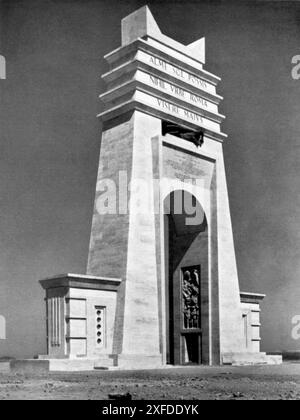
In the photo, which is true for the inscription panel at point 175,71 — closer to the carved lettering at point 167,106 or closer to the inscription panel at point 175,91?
the inscription panel at point 175,91

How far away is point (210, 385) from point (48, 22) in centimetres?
1290

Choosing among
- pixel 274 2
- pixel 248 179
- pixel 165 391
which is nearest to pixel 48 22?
pixel 274 2

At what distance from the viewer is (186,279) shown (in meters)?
32.5

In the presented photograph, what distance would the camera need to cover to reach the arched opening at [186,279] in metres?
31.3

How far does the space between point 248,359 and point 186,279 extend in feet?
16.8

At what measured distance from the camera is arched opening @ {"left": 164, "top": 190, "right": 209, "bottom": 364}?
31312mm

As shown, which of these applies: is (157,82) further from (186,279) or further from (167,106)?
(186,279)

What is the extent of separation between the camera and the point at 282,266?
29.4m

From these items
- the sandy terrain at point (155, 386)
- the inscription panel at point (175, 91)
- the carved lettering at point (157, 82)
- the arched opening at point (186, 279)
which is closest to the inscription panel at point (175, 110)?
the inscription panel at point (175, 91)

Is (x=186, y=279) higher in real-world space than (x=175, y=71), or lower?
lower

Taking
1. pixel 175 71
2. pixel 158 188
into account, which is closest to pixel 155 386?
pixel 158 188

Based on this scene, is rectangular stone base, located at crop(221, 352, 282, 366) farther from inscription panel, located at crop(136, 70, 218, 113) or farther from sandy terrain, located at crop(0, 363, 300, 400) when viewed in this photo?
inscription panel, located at crop(136, 70, 218, 113)

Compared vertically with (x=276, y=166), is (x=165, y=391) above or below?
below
